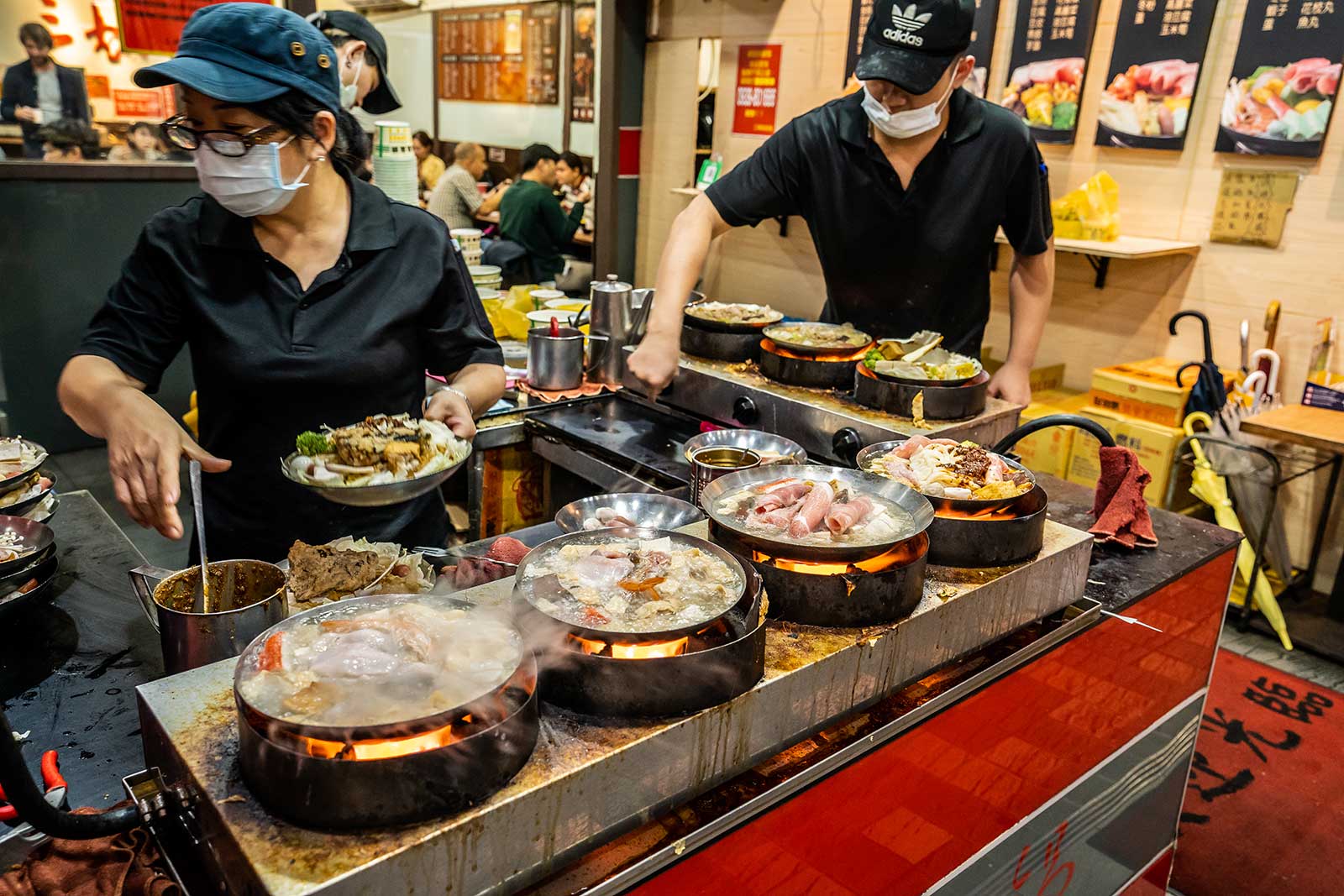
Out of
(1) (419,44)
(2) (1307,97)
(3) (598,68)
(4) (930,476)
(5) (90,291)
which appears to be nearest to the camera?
(4) (930,476)

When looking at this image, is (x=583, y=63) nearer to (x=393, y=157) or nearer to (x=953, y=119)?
(x=393, y=157)

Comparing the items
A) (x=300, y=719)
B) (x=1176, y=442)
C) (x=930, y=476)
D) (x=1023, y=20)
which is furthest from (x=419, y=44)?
(x=300, y=719)

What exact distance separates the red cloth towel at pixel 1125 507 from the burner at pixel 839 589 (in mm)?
915

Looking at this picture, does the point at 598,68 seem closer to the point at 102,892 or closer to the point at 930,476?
the point at 930,476

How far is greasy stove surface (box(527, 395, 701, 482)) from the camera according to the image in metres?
2.86

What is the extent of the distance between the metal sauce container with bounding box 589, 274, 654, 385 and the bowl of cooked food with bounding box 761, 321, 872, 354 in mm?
647

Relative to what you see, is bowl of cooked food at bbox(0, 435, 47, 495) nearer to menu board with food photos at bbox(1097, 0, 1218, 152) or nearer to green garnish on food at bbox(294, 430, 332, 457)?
green garnish on food at bbox(294, 430, 332, 457)

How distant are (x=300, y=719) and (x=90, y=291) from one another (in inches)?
224

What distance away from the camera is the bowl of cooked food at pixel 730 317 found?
306 cm

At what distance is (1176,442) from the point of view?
4.59 metres

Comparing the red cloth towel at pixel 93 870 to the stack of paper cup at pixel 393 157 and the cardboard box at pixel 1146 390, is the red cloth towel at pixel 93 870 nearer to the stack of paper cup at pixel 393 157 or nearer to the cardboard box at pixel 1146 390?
the stack of paper cup at pixel 393 157

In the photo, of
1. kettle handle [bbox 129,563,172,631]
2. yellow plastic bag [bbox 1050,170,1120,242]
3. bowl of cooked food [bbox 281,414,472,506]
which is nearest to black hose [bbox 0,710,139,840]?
kettle handle [bbox 129,563,172,631]

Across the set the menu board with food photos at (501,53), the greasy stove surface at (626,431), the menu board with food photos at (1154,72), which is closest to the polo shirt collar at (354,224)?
the greasy stove surface at (626,431)

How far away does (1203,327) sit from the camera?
15.5ft
